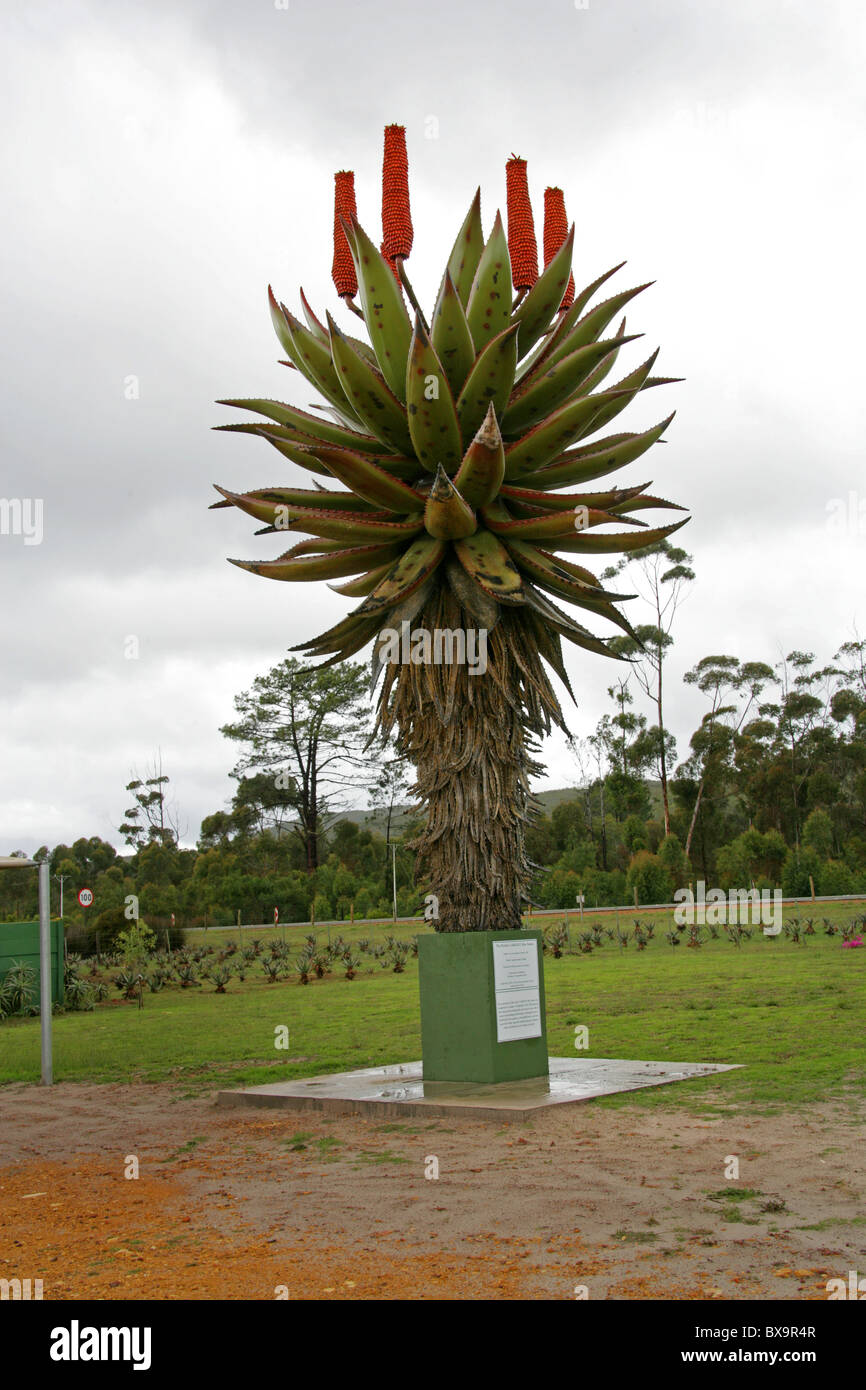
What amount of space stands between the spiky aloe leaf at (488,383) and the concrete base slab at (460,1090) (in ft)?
16.9

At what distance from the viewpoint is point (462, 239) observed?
30.2 feet

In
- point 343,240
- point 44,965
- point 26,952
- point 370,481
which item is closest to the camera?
point 370,481

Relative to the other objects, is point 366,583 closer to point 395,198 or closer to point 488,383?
point 488,383

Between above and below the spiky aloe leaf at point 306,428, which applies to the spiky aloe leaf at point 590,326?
above

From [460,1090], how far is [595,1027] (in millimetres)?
5023

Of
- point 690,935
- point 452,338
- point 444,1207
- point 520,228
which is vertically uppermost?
point 520,228

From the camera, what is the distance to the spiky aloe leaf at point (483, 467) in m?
7.93

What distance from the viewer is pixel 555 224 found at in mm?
10133

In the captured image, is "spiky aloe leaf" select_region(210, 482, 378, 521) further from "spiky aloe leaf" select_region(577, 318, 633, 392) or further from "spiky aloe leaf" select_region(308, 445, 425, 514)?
"spiky aloe leaf" select_region(577, 318, 633, 392)

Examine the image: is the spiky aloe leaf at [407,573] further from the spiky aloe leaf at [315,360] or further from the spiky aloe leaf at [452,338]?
the spiky aloe leaf at [315,360]

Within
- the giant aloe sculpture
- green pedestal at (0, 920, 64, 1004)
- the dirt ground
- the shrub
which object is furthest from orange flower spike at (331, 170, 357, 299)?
the shrub

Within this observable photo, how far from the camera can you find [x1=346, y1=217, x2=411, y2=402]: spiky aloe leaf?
8445mm

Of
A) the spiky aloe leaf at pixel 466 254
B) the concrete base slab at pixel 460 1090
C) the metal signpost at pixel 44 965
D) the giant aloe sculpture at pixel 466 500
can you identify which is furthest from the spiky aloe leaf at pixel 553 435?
the metal signpost at pixel 44 965

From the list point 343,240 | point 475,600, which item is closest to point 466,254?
point 343,240
